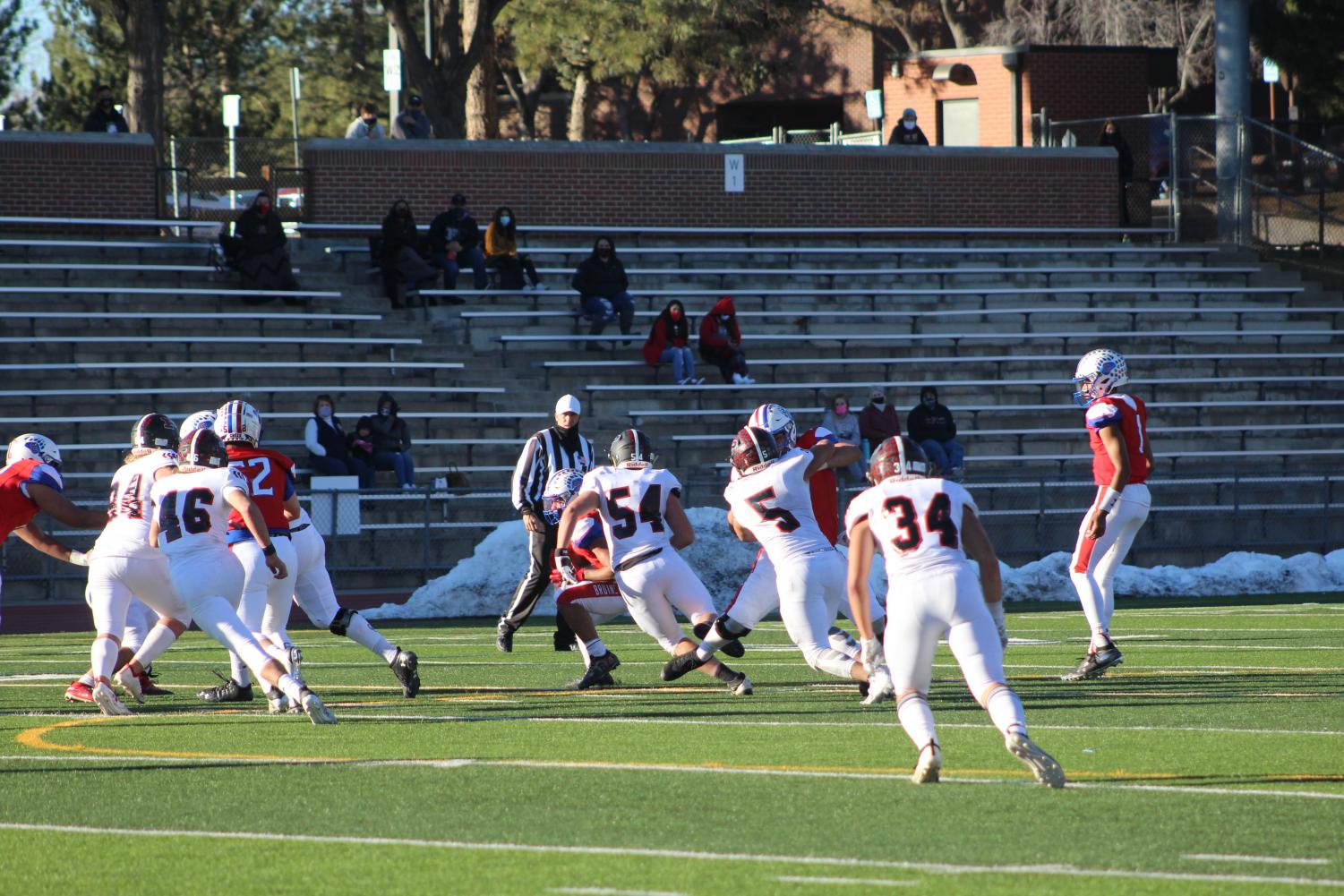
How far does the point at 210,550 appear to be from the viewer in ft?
33.8

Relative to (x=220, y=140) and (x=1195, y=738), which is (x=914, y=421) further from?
(x=1195, y=738)

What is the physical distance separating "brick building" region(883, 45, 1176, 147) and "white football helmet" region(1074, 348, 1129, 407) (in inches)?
996

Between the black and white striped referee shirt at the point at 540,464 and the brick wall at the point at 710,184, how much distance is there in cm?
1456

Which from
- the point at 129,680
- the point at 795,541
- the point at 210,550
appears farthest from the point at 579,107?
the point at 210,550

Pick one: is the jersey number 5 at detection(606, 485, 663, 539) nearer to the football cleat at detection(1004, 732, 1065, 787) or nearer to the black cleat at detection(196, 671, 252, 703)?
the black cleat at detection(196, 671, 252, 703)

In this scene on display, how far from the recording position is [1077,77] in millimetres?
38000

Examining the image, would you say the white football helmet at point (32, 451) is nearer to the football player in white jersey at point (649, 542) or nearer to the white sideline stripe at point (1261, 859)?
the football player in white jersey at point (649, 542)

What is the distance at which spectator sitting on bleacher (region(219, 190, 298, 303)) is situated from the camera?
81.5 feet

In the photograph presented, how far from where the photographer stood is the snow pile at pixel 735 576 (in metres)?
19.3

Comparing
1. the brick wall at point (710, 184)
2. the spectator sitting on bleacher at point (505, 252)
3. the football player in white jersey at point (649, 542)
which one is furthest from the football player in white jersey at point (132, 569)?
the brick wall at point (710, 184)

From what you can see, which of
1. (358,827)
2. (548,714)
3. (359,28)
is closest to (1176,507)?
(548,714)

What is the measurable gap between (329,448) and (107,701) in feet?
34.5

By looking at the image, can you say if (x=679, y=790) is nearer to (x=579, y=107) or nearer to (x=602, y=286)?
(x=602, y=286)

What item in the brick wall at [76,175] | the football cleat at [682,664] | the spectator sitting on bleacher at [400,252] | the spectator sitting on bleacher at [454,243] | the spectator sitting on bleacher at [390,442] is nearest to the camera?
the football cleat at [682,664]
